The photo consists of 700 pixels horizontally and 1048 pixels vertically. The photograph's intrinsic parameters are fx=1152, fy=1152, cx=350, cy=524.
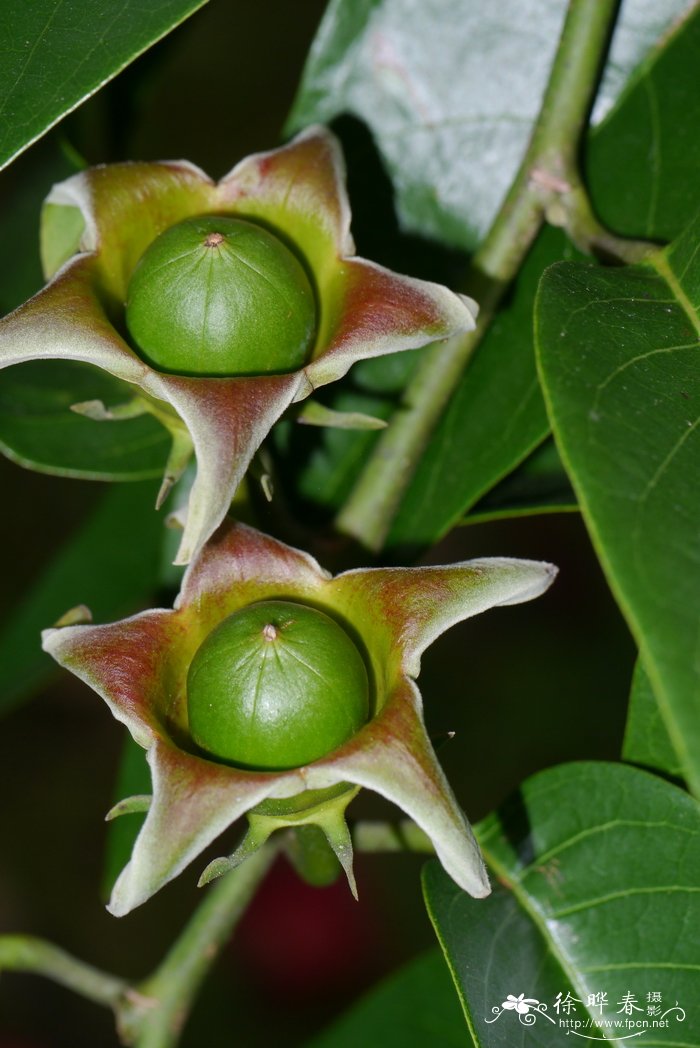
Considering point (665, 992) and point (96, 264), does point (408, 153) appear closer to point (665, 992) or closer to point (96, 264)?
point (96, 264)

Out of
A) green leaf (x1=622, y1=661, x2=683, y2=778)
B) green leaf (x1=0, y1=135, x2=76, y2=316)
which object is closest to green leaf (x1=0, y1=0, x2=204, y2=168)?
green leaf (x1=0, y1=135, x2=76, y2=316)

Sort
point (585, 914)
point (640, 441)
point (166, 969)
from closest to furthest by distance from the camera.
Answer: point (640, 441), point (585, 914), point (166, 969)

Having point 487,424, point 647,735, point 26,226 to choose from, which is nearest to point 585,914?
point 647,735

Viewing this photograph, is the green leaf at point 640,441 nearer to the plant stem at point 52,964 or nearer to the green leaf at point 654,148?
the green leaf at point 654,148

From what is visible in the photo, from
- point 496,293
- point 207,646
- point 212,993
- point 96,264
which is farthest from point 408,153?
point 212,993

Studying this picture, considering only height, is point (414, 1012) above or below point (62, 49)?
below

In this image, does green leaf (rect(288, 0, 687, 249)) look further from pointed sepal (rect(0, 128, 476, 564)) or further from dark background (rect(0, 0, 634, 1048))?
dark background (rect(0, 0, 634, 1048))

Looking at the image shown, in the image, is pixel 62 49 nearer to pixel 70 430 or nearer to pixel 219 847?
pixel 70 430
